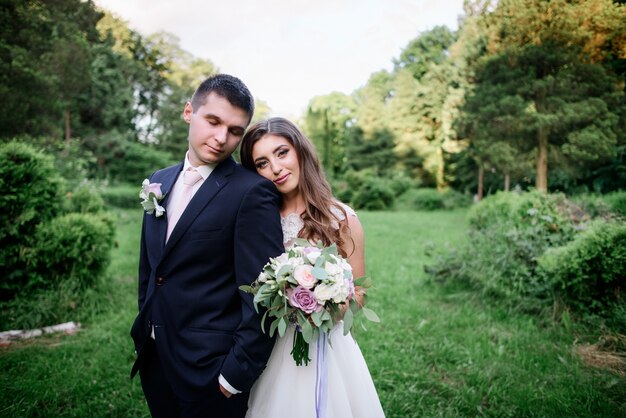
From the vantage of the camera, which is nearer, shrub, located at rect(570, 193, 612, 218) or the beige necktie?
the beige necktie

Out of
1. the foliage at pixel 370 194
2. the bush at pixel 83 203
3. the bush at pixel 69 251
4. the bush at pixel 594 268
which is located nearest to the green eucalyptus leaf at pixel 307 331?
the bush at pixel 594 268

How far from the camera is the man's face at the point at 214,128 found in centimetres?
196

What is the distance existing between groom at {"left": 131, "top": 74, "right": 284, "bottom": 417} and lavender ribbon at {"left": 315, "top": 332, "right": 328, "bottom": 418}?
0.95ft

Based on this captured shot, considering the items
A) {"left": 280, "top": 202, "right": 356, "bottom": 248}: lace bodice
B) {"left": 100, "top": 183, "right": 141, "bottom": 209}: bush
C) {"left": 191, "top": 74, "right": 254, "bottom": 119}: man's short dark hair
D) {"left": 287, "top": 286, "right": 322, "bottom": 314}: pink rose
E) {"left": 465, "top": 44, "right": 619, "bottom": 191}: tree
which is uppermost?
{"left": 465, "top": 44, "right": 619, "bottom": 191}: tree

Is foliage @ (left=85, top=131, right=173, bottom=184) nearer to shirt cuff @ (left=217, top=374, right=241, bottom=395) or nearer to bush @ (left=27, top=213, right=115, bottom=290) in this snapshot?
bush @ (left=27, top=213, right=115, bottom=290)

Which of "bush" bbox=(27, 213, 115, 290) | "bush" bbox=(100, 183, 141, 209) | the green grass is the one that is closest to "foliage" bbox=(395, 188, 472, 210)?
"bush" bbox=(100, 183, 141, 209)

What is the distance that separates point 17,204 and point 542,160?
30.3 feet

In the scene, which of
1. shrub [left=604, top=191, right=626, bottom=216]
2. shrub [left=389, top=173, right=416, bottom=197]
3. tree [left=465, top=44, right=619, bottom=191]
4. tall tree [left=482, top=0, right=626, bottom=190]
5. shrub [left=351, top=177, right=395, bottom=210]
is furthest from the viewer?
shrub [left=389, top=173, right=416, bottom=197]

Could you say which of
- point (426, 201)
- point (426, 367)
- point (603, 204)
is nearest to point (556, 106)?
point (603, 204)

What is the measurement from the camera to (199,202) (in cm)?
190

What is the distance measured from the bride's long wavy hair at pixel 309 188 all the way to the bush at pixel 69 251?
167 inches

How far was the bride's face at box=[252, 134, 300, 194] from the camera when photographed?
7.61 feet

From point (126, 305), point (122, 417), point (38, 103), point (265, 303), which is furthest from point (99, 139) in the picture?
point (265, 303)

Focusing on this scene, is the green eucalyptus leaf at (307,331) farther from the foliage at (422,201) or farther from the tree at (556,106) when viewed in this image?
the foliage at (422,201)
